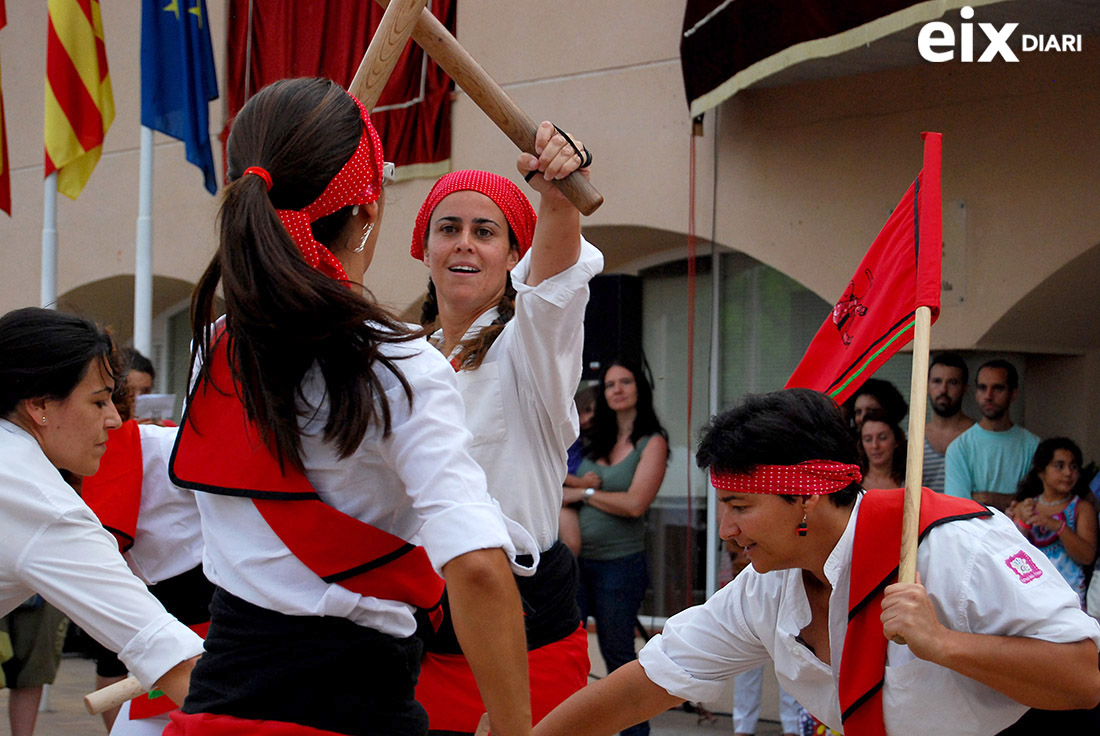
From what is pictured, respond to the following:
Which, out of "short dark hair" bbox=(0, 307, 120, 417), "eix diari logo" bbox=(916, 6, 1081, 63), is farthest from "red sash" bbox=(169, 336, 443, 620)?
"eix diari logo" bbox=(916, 6, 1081, 63)

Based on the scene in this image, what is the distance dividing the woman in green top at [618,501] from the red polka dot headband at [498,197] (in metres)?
3.18

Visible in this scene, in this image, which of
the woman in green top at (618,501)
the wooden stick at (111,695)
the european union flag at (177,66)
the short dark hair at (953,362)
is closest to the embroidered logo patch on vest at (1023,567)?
the wooden stick at (111,695)

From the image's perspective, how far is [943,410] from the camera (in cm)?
591

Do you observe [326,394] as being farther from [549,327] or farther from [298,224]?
[549,327]

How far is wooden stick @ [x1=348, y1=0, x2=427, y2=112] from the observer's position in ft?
7.20

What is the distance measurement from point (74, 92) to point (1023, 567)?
261 inches

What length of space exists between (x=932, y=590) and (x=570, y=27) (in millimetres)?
5989

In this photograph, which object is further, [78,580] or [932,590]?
[78,580]

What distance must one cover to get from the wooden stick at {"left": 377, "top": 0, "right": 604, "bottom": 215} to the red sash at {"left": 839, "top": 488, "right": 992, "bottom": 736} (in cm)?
77

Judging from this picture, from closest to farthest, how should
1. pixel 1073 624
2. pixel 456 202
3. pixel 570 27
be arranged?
pixel 1073 624 → pixel 456 202 → pixel 570 27

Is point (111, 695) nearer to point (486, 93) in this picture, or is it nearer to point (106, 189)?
point (486, 93)

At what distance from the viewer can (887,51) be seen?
6.00 m

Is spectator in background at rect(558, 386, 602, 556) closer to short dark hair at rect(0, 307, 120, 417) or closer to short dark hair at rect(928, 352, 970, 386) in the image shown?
short dark hair at rect(928, 352, 970, 386)

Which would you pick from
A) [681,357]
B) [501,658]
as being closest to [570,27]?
[681,357]
